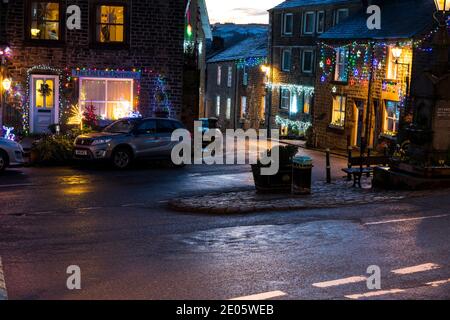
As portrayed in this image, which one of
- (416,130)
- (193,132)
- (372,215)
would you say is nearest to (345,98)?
(193,132)

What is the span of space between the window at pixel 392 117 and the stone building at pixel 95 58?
10.3 meters

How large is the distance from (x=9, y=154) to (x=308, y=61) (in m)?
28.1

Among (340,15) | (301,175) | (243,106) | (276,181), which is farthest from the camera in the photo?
(243,106)

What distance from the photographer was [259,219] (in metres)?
13.3

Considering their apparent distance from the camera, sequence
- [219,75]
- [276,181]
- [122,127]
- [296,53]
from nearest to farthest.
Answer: [276,181]
[122,127]
[296,53]
[219,75]

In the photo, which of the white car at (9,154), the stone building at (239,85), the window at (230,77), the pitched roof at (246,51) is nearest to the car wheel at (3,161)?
the white car at (9,154)

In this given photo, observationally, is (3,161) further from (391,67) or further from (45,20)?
(391,67)

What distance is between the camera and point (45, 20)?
2709 cm

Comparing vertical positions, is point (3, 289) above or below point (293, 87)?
below

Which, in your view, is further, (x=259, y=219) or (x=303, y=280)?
(x=259, y=219)

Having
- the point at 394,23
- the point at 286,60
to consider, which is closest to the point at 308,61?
the point at 286,60

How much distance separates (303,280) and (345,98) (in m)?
28.5

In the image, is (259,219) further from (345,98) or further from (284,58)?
(284,58)
